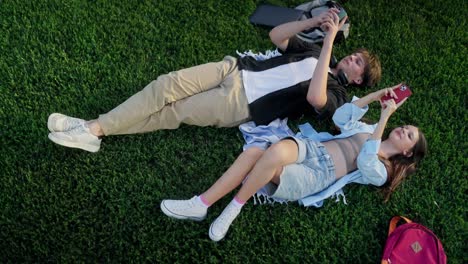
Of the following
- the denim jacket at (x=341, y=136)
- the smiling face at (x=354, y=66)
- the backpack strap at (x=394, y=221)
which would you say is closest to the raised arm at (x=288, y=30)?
the smiling face at (x=354, y=66)

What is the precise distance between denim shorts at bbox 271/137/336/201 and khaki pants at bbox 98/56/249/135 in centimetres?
57

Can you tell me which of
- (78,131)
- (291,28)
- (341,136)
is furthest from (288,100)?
(78,131)

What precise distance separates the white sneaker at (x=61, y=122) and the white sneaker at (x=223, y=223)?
125 cm

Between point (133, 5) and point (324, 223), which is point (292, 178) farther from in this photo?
point (133, 5)

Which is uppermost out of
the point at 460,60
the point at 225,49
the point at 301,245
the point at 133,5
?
the point at 133,5

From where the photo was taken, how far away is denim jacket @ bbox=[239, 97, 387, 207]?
3.32 metres

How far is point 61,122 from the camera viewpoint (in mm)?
3471

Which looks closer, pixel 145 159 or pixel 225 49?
pixel 145 159

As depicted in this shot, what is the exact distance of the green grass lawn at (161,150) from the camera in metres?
3.24

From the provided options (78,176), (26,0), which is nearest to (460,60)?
(78,176)

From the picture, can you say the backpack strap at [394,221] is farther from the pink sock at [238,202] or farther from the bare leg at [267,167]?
the pink sock at [238,202]

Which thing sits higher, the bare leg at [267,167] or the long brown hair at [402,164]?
the bare leg at [267,167]

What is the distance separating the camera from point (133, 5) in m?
4.45

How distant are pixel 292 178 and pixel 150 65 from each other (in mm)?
1649
